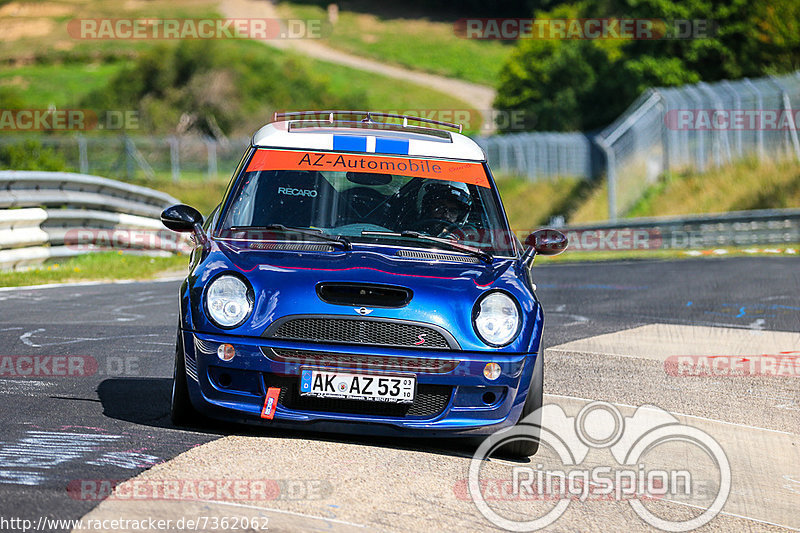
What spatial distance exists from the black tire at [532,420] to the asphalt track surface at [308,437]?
257 mm

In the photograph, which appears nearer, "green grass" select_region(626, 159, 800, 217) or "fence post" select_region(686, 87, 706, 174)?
"green grass" select_region(626, 159, 800, 217)

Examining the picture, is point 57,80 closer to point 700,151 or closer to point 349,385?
point 700,151

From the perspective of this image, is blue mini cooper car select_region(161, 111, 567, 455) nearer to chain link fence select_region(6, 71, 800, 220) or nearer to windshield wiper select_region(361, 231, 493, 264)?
windshield wiper select_region(361, 231, 493, 264)

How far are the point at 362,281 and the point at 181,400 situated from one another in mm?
1074

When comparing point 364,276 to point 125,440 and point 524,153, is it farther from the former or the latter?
point 524,153

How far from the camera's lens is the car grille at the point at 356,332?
18.5ft

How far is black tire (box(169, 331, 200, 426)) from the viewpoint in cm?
588

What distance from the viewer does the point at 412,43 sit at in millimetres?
112125

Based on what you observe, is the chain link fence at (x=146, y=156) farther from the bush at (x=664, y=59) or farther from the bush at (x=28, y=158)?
the bush at (x=664, y=59)

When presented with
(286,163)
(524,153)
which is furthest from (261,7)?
(286,163)

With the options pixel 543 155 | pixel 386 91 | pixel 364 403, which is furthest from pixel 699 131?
pixel 386 91

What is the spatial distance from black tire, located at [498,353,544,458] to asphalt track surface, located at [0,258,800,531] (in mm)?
257

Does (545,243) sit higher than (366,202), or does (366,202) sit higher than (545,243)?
(366,202)

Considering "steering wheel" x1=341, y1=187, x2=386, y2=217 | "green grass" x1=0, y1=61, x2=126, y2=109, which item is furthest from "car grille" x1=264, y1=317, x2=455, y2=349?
"green grass" x1=0, y1=61, x2=126, y2=109
